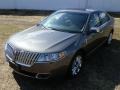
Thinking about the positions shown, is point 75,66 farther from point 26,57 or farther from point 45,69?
point 26,57

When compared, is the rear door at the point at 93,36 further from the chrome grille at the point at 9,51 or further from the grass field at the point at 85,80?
the chrome grille at the point at 9,51

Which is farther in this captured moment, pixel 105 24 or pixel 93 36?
pixel 105 24

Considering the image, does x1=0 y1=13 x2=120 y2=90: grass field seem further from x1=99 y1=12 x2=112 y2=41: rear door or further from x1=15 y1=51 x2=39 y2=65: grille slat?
x1=99 y1=12 x2=112 y2=41: rear door

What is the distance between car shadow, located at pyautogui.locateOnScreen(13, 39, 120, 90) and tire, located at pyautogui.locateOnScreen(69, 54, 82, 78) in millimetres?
133

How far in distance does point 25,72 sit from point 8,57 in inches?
25.8

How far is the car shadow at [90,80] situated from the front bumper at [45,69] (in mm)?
363


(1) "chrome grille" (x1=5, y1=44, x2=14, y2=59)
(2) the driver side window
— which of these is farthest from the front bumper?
(2) the driver side window

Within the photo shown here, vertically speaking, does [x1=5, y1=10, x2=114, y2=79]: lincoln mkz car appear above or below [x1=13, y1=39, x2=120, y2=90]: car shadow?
above

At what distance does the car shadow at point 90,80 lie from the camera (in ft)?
19.2

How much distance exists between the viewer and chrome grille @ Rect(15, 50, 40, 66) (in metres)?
5.46

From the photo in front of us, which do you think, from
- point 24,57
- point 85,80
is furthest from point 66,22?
point 24,57

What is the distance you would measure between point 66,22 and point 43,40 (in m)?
1.33

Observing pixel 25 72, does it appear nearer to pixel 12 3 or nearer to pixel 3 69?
pixel 3 69

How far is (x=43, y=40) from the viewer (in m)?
6.04
